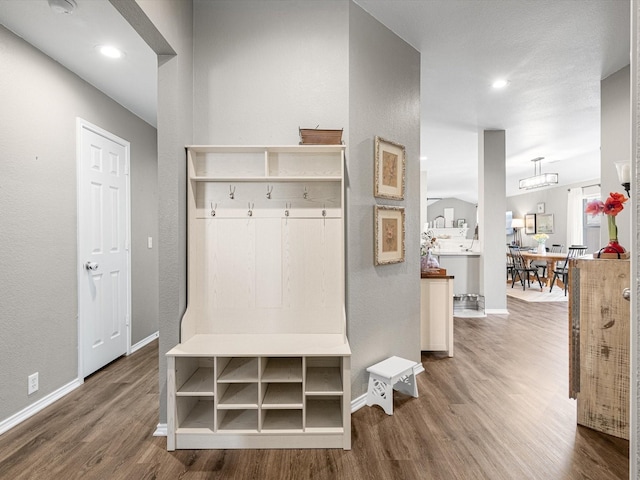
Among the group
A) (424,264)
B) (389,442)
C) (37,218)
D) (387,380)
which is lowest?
(389,442)

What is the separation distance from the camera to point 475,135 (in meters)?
5.21

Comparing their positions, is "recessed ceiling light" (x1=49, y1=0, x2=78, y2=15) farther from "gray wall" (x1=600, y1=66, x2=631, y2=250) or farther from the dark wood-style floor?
"gray wall" (x1=600, y1=66, x2=631, y2=250)

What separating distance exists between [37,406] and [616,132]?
5.41 metres

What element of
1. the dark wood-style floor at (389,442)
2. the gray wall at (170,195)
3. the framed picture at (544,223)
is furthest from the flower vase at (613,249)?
the framed picture at (544,223)

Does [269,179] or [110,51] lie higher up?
[110,51]

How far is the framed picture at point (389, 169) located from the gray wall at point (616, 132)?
2312mm

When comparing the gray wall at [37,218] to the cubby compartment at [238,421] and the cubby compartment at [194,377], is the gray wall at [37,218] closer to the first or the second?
the cubby compartment at [194,377]

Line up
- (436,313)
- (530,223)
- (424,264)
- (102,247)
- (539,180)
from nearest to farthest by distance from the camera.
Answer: (102,247), (436,313), (424,264), (539,180), (530,223)

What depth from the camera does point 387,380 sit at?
2.26 meters

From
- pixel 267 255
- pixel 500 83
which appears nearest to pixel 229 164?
pixel 267 255

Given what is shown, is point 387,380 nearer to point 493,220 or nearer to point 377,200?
point 377,200

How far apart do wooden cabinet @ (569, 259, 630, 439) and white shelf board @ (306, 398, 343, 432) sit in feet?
4.92

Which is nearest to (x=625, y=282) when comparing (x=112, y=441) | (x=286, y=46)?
(x=286, y=46)

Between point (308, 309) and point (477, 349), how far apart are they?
2.22 metres
